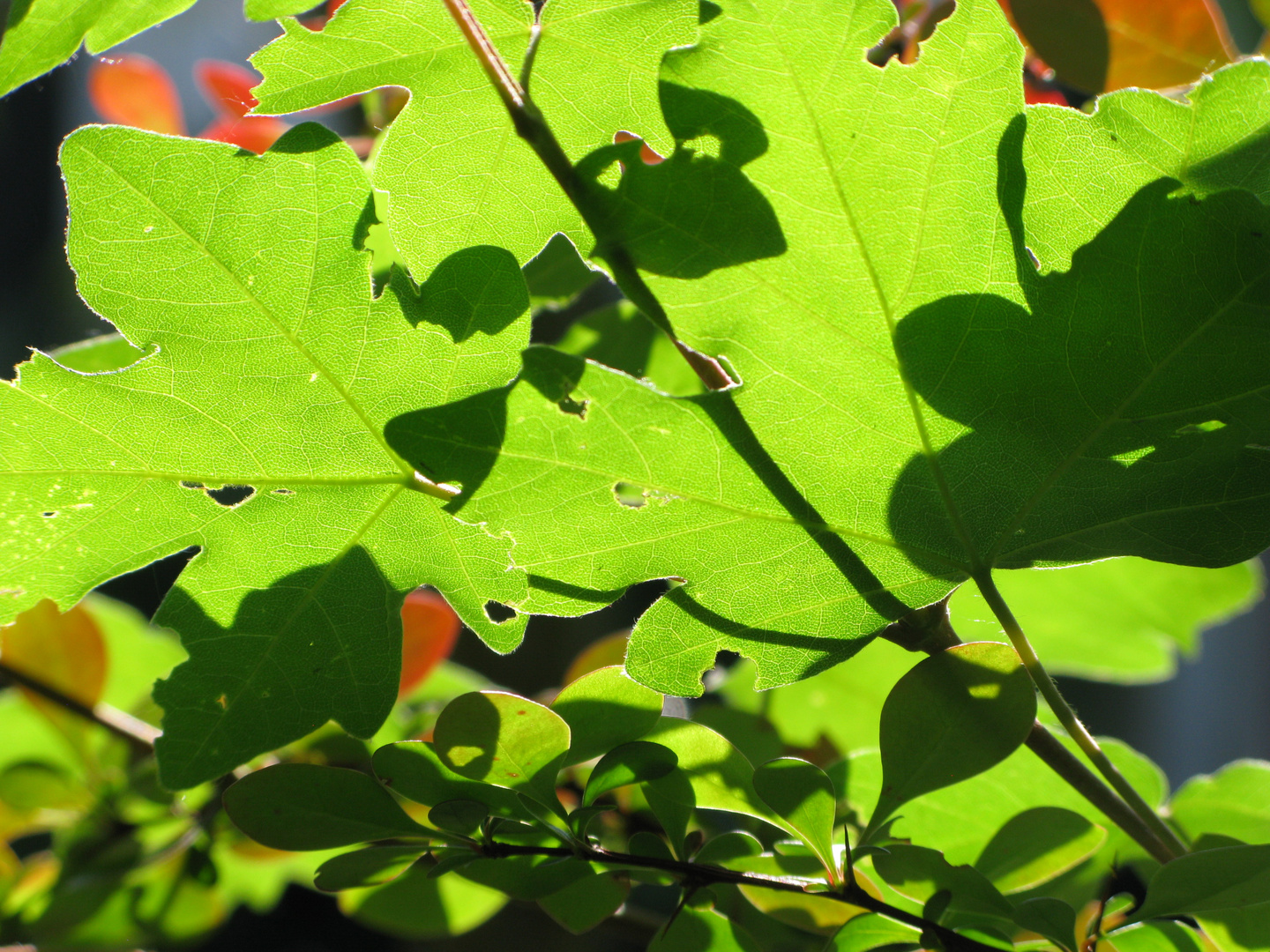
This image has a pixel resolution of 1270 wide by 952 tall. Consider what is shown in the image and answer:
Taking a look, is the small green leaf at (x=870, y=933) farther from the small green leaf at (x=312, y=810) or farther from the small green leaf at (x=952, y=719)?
the small green leaf at (x=312, y=810)

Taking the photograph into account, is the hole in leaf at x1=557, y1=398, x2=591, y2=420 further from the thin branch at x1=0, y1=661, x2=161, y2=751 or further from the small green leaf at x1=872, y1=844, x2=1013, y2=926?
the thin branch at x1=0, y1=661, x2=161, y2=751

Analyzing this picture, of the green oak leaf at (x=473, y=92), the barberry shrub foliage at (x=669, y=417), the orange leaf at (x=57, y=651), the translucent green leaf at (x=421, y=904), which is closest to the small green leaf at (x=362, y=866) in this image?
the barberry shrub foliage at (x=669, y=417)

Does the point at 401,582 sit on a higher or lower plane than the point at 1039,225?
lower

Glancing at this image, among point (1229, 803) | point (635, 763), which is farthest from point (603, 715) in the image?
point (1229, 803)

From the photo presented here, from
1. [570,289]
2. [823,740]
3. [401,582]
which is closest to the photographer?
[401,582]

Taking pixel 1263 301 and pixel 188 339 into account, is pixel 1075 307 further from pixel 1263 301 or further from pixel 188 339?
pixel 188 339

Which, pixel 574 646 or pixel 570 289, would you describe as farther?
pixel 574 646

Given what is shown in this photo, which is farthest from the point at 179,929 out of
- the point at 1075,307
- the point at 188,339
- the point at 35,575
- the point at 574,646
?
the point at 574,646
